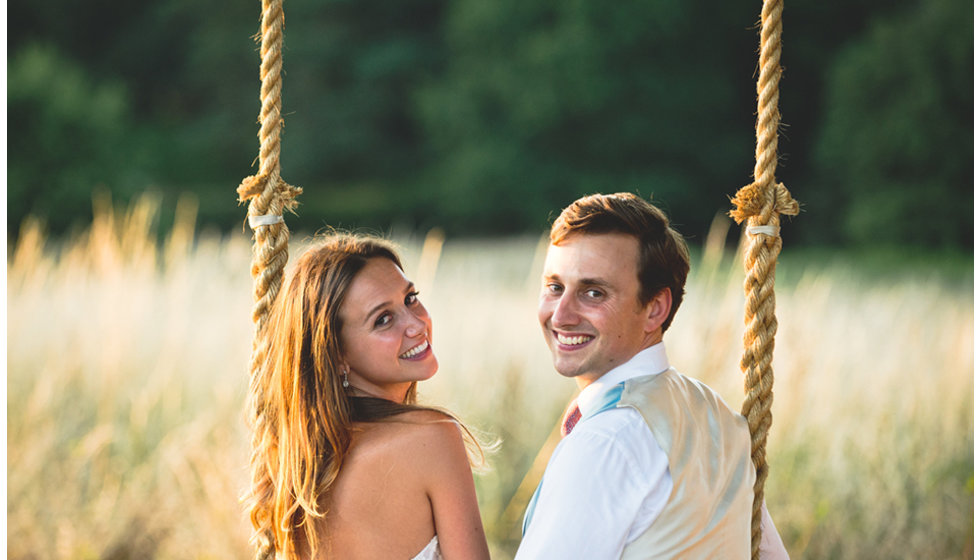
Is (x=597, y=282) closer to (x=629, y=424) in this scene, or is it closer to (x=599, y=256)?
(x=599, y=256)

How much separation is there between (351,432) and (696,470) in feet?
2.36

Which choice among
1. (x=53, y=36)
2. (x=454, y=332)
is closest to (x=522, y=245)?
(x=454, y=332)

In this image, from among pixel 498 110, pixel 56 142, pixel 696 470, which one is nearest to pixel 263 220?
pixel 696 470

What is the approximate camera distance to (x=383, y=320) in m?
1.96

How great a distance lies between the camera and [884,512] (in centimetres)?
398

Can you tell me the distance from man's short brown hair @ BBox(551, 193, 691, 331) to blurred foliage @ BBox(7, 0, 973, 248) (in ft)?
26.6

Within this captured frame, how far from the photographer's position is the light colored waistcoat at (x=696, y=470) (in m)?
1.55

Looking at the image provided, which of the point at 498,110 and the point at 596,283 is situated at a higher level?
the point at 498,110

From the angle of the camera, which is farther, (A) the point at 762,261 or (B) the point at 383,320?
(B) the point at 383,320

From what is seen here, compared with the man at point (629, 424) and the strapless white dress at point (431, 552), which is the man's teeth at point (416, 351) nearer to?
the man at point (629, 424)

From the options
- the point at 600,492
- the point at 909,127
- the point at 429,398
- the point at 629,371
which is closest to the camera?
the point at 600,492

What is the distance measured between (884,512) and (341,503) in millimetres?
3004

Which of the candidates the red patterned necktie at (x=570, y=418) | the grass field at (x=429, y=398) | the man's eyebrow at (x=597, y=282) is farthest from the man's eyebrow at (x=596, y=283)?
the grass field at (x=429, y=398)

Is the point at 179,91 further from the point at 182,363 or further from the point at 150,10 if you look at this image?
the point at 182,363
